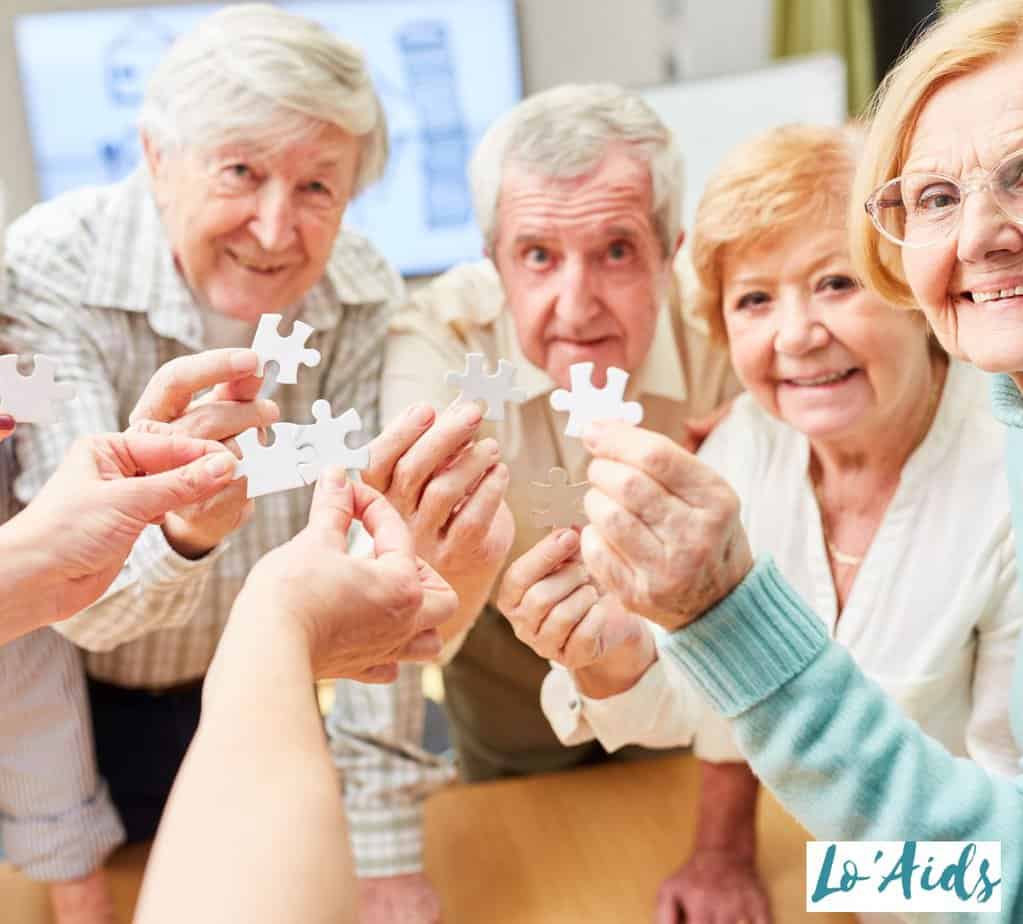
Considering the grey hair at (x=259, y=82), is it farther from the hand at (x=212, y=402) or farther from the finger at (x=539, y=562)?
the finger at (x=539, y=562)

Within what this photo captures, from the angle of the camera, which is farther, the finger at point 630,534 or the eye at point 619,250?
the eye at point 619,250

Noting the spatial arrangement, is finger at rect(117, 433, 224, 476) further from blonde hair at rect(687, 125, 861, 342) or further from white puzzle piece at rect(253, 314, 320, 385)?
blonde hair at rect(687, 125, 861, 342)

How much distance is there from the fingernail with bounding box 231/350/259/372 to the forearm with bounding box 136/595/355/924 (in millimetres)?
403

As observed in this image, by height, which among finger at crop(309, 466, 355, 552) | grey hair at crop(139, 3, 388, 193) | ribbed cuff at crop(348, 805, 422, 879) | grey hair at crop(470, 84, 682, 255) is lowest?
ribbed cuff at crop(348, 805, 422, 879)

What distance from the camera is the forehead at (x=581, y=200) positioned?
1644 mm

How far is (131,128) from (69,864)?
10.2ft

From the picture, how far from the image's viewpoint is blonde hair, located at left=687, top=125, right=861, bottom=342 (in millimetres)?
1509

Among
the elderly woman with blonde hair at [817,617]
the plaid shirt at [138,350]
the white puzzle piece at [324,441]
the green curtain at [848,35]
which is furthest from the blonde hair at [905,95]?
the green curtain at [848,35]

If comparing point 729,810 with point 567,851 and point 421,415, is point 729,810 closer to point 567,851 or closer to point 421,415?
point 567,851

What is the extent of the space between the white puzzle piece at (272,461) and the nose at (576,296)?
0.64 metres

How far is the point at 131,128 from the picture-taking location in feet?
13.2

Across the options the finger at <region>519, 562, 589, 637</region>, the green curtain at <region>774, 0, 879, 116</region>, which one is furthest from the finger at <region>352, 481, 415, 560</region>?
the green curtain at <region>774, 0, 879, 116</region>

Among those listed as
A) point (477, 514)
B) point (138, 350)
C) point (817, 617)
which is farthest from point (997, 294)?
point (138, 350)

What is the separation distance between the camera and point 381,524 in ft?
3.55
